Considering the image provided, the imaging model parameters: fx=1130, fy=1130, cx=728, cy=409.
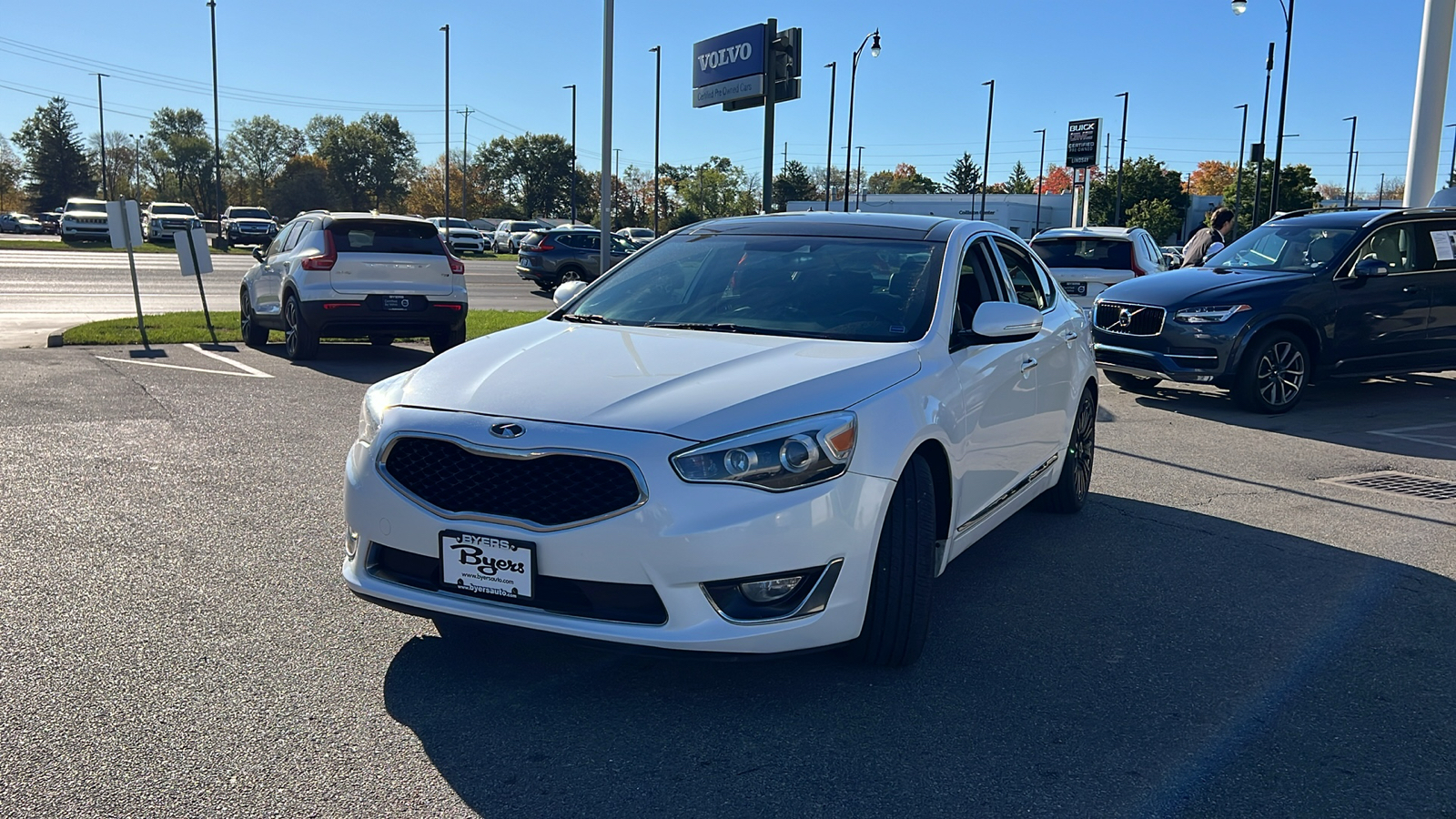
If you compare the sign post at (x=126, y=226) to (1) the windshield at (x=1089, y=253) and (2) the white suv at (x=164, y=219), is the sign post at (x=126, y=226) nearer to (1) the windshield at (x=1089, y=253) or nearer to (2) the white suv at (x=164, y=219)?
(1) the windshield at (x=1089, y=253)

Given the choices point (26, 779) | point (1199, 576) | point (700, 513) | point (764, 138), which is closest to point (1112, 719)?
point (700, 513)

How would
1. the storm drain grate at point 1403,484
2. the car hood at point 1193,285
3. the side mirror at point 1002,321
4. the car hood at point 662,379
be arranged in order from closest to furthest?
the car hood at point 662,379 < the side mirror at point 1002,321 < the storm drain grate at point 1403,484 < the car hood at point 1193,285

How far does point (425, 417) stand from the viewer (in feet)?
11.5

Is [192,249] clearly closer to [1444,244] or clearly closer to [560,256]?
[1444,244]

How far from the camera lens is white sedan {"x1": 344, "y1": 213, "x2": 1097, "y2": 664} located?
3256 mm

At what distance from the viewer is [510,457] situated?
10.9ft

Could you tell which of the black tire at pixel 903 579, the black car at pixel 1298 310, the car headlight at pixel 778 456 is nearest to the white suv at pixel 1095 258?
the black car at pixel 1298 310

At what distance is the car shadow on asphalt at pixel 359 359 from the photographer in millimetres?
11805

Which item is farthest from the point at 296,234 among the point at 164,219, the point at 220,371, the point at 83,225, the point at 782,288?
the point at 83,225

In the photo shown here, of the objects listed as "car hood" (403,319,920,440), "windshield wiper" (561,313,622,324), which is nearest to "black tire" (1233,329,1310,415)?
"car hood" (403,319,920,440)

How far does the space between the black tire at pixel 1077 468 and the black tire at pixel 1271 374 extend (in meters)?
4.54

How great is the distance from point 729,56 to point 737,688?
12.9m

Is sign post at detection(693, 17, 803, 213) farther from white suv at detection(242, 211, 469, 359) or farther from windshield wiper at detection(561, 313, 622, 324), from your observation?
windshield wiper at detection(561, 313, 622, 324)

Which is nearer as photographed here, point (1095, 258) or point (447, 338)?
point (447, 338)
